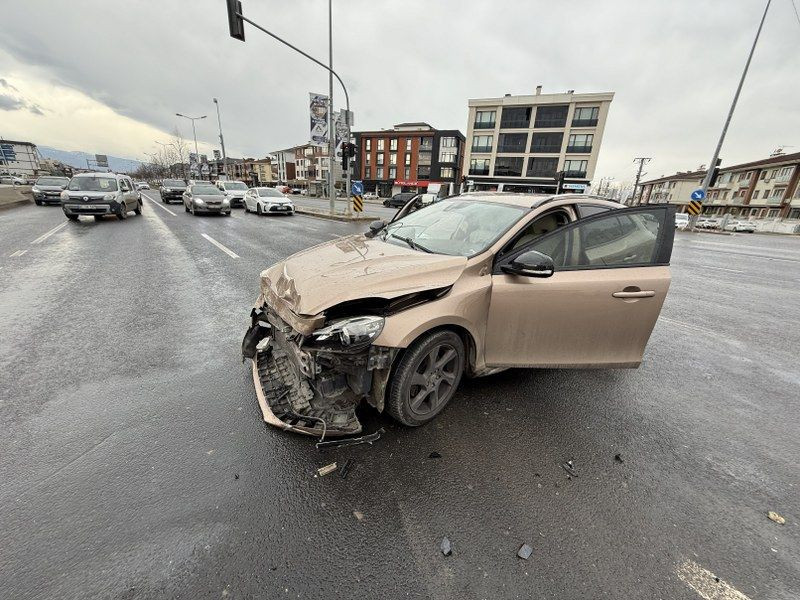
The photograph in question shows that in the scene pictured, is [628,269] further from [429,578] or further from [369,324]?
[429,578]

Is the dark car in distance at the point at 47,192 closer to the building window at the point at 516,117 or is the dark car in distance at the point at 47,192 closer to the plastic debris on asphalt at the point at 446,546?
the plastic debris on asphalt at the point at 446,546

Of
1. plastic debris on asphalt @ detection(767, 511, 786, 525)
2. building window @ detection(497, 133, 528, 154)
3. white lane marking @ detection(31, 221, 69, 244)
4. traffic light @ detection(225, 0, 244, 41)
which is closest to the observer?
plastic debris on asphalt @ detection(767, 511, 786, 525)

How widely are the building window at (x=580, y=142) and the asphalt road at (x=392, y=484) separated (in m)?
53.9

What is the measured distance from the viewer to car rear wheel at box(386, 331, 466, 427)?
2.46 metres

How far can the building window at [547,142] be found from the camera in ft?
163

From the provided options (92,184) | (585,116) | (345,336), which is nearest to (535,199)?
(345,336)

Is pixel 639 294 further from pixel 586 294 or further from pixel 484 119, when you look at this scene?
pixel 484 119

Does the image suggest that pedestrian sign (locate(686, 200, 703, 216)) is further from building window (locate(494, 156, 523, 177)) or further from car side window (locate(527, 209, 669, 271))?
building window (locate(494, 156, 523, 177))

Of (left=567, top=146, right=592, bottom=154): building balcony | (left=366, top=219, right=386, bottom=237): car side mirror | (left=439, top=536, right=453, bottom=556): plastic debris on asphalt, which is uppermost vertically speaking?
(left=567, top=146, right=592, bottom=154): building balcony

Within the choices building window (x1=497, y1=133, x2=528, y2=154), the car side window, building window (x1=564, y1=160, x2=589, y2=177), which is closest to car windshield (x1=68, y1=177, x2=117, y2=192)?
the car side window

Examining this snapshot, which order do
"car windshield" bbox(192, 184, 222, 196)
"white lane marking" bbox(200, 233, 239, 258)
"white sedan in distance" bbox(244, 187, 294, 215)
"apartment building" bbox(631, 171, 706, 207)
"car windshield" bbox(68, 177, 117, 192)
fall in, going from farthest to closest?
1. "apartment building" bbox(631, 171, 706, 207)
2. "white sedan in distance" bbox(244, 187, 294, 215)
3. "car windshield" bbox(192, 184, 222, 196)
4. "car windshield" bbox(68, 177, 117, 192)
5. "white lane marking" bbox(200, 233, 239, 258)

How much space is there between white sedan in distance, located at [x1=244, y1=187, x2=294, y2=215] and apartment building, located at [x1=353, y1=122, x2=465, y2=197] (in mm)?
46241

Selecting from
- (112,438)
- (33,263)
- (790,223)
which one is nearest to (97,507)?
(112,438)

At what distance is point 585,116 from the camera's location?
47594 mm
